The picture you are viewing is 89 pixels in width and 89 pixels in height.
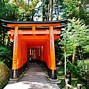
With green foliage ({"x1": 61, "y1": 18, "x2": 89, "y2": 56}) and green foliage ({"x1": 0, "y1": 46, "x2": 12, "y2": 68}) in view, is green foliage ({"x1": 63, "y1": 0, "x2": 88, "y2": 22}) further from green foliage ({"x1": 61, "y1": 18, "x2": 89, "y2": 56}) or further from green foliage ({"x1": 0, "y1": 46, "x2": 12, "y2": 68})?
green foliage ({"x1": 0, "y1": 46, "x2": 12, "y2": 68})

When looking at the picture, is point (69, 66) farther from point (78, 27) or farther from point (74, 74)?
point (78, 27)

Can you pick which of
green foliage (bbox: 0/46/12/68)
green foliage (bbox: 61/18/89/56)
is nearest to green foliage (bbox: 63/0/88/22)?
green foliage (bbox: 61/18/89/56)

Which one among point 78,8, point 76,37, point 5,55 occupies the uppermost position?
point 78,8

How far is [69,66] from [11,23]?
6271 mm

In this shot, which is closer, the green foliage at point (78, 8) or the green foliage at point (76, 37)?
the green foliage at point (76, 37)

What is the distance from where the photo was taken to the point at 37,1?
24297 mm

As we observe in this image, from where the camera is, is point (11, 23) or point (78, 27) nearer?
point (11, 23)

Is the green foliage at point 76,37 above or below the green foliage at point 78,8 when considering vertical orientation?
below

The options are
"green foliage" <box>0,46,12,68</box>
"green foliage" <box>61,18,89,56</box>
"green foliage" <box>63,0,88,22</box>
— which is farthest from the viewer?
"green foliage" <box>63,0,88,22</box>

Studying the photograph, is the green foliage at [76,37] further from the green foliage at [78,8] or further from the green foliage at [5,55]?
the green foliage at [5,55]

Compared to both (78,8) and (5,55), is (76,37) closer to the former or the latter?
(78,8)

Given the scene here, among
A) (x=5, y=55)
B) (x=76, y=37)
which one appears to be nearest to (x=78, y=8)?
(x=76, y=37)

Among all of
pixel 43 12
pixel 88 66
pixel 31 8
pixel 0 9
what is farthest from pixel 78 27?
pixel 43 12

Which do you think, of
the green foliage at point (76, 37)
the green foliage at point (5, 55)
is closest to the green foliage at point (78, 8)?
the green foliage at point (76, 37)
